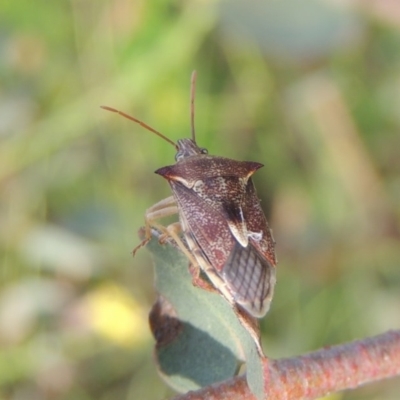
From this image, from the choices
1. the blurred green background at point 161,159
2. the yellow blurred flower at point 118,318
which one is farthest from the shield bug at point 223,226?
the blurred green background at point 161,159

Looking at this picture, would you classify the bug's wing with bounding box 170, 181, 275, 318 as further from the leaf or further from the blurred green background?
the blurred green background

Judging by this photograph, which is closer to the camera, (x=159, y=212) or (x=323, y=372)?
(x=323, y=372)

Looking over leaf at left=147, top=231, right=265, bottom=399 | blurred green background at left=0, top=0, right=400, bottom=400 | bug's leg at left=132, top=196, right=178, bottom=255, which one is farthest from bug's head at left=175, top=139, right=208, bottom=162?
blurred green background at left=0, top=0, right=400, bottom=400

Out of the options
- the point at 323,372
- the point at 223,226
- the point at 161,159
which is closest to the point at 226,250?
the point at 223,226

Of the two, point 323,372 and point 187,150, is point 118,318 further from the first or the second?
point 323,372

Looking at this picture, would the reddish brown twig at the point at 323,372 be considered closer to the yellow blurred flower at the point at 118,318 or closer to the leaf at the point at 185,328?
the leaf at the point at 185,328

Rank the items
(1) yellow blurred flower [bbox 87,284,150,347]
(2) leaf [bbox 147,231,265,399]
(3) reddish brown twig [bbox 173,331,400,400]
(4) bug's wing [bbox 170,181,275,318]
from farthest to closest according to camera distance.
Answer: (1) yellow blurred flower [bbox 87,284,150,347] → (4) bug's wing [bbox 170,181,275,318] → (2) leaf [bbox 147,231,265,399] → (3) reddish brown twig [bbox 173,331,400,400]

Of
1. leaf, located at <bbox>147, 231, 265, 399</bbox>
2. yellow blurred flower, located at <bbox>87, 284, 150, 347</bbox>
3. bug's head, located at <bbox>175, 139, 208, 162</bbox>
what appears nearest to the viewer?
leaf, located at <bbox>147, 231, 265, 399</bbox>
